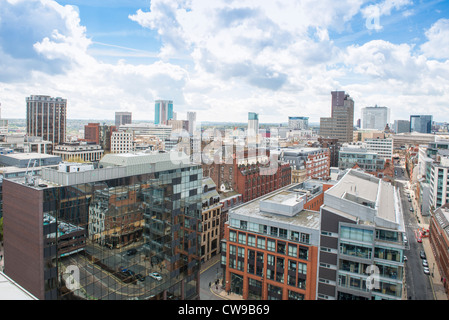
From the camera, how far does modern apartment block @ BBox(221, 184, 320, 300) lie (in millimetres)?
28703

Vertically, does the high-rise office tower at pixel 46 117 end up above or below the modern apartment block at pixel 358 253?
above

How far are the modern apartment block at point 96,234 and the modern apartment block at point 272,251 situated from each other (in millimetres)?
6268

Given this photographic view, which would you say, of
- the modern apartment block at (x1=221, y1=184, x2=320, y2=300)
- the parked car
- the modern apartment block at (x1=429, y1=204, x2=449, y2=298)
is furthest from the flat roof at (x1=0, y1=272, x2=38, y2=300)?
the modern apartment block at (x1=429, y1=204, x2=449, y2=298)

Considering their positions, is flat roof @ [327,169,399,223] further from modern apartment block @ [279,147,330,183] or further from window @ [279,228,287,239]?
modern apartment block @ [279,147,330,183]

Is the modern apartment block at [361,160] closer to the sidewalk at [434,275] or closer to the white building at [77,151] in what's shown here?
the sidewalk at [434,275]

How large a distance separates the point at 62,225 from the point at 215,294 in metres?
17.3

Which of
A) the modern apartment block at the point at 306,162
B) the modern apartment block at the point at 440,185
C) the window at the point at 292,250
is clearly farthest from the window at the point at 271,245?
the modern apartment block at the point at 440,185

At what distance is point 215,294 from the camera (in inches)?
1271

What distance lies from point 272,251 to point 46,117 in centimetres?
11062

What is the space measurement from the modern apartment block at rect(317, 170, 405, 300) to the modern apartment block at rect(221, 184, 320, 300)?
111 centimetres

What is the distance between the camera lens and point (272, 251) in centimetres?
3027

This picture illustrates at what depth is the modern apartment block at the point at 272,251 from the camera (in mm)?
28703

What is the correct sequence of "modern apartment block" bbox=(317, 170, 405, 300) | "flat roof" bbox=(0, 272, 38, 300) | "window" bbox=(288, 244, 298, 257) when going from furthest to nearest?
"window" bbox=(288, 244, 298, 257)
"modern apartment block" bbox=(317, 170, 405, 300)
"flat roof" bbox=(0, 272, 38, 300)
